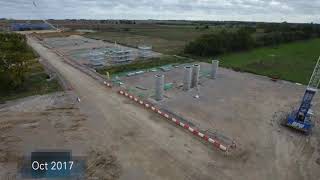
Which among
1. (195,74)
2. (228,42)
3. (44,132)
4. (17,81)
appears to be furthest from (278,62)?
(44,132)

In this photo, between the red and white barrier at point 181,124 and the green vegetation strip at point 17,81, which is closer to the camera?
the red and white barrier at point 181,124

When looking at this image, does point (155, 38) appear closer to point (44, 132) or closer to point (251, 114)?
point (251, 114)

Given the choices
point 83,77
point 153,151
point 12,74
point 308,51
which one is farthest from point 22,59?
point 308,51

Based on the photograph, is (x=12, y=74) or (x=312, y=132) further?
(x=12, y=74)

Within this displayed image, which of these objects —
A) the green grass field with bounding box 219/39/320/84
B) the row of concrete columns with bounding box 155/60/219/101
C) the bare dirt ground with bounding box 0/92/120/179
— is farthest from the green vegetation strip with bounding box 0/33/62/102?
the green grass field with bounding box 219/39/320/84

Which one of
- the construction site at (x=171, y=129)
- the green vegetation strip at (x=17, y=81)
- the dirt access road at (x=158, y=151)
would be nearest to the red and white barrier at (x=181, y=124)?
the construction site at (x=171, y=129)

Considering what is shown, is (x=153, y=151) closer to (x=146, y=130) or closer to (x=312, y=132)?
(x=146, y=130)

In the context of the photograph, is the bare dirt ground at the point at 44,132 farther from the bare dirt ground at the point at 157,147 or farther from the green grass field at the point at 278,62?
the green grass field at the point at 278,62
